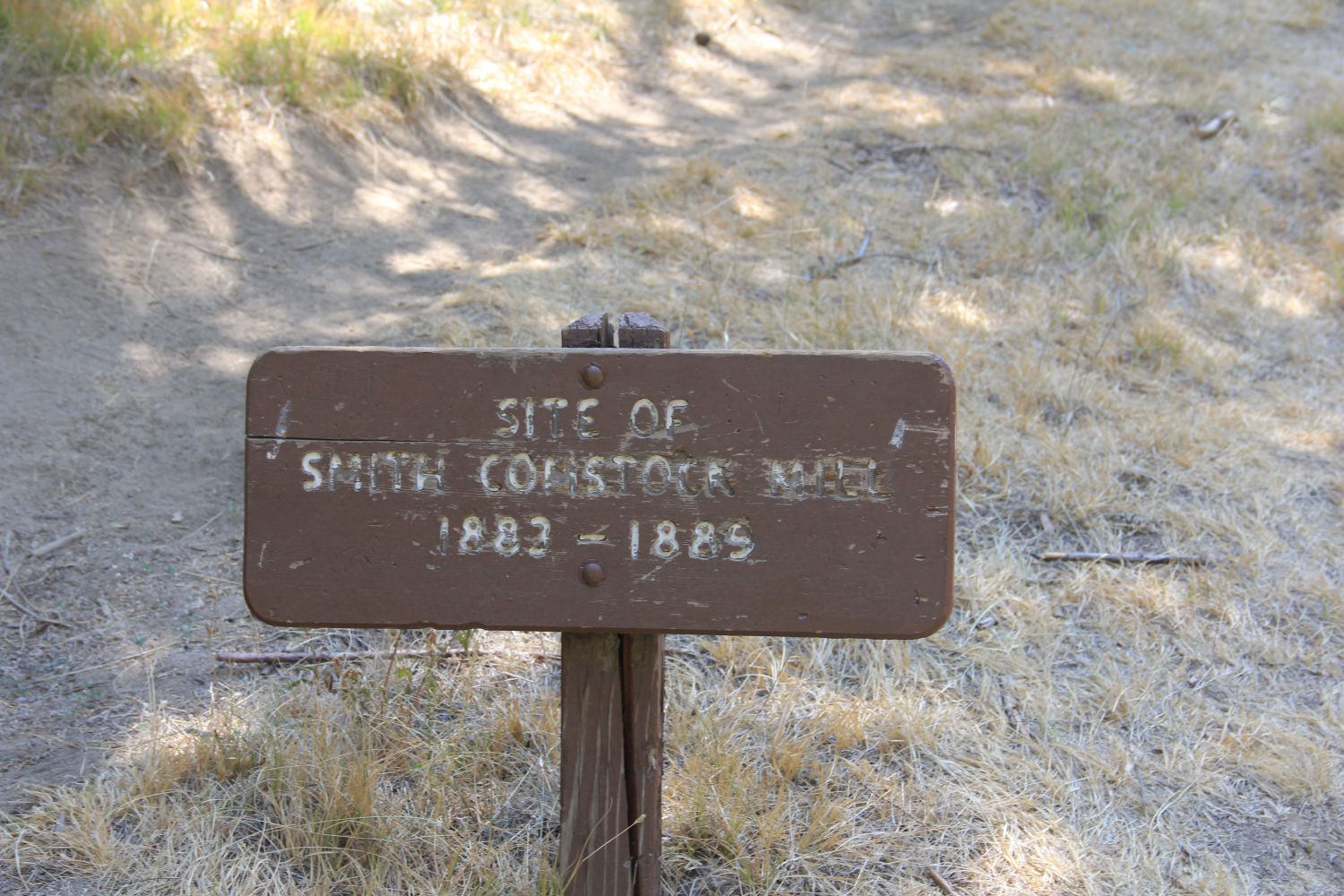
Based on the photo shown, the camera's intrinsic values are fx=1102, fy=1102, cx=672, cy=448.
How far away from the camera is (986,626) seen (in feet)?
10.7

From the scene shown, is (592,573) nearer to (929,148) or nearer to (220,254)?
(220,254)

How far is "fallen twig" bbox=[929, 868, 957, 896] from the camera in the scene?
237 centimetres

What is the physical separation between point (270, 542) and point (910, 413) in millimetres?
988

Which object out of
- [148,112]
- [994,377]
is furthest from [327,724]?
[148,112]

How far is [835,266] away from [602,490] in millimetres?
3790

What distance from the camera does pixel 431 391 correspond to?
168 centimetres

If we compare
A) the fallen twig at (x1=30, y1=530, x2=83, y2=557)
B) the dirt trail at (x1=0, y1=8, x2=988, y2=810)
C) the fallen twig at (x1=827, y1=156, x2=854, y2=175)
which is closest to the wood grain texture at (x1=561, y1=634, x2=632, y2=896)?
the dirt trail at (x1=0, y1=8, x2=988, y2=810)

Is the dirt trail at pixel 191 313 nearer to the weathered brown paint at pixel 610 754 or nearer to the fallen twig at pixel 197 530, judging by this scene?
the fallen twig at pixel 197 530

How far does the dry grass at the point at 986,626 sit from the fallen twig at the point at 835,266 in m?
0.05

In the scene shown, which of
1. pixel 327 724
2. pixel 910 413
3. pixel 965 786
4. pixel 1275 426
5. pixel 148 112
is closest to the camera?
pixel 910 413

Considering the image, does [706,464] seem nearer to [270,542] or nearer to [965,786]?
[270,542]

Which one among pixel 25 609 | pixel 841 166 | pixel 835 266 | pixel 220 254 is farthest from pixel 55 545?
pixel 841 166

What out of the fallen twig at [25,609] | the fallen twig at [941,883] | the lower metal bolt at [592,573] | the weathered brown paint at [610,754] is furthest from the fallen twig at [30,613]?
the fallen twig at [941,883]

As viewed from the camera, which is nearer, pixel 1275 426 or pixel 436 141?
pixel 1275 426
